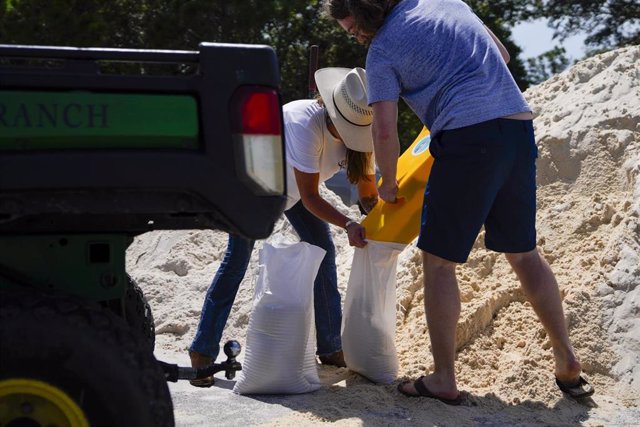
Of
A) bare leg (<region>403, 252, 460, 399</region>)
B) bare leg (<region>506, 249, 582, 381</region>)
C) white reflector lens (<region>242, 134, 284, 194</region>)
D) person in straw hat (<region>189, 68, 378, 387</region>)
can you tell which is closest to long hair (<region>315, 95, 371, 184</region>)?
person in straw hat (<region>189, 68, 378, 387</region>)

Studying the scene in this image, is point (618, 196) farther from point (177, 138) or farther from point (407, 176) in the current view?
point (177, 138)

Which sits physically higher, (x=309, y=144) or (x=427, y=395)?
(x=309, y=144)

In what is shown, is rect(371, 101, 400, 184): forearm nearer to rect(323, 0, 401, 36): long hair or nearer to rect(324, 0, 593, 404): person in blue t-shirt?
rect(324, 0, 593, 404): person in blue t-shirt

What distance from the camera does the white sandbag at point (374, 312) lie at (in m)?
4.77

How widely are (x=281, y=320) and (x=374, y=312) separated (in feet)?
1.49

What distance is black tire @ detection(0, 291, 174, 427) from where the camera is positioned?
2723 millimetres

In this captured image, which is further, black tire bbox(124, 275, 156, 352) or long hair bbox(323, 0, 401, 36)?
long hair bbox(323, 0, 401, 36)

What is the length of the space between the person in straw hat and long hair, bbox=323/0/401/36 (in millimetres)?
408

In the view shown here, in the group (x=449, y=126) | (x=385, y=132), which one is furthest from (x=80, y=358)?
(x=449, y=126)

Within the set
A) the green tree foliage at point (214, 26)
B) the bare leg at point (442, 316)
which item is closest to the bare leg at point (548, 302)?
the bare leg at point (442, 316)

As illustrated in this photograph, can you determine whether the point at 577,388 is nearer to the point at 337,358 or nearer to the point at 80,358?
the point at 337,358

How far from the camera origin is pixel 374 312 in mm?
4816

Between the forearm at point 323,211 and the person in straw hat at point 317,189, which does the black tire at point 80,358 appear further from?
the forearm at point 323,211

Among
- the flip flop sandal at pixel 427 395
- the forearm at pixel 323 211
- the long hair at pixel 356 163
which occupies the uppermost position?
the long hair at pixel 356 163
